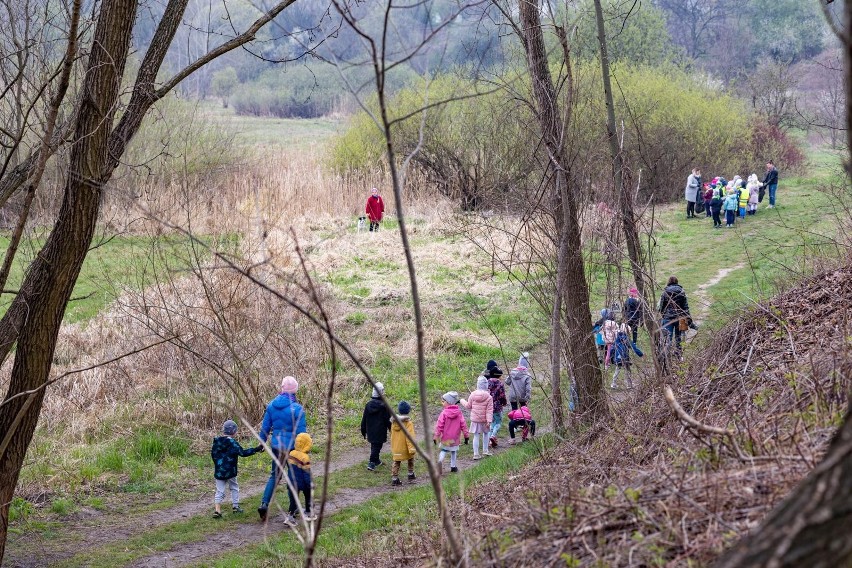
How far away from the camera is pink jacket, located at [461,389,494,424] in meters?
10.2

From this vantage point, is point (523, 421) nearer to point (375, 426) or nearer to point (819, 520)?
point (375, 426)

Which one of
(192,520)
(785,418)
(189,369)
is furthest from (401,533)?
(189,369)

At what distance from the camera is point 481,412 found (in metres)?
10.3

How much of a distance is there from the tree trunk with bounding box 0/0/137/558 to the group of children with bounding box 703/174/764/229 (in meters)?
20.5

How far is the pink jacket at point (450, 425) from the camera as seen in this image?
385 inches

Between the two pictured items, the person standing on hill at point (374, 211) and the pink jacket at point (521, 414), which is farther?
the person standing on hill at point (374, 211)

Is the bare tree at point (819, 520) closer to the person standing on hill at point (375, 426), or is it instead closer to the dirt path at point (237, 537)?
the dirt path at point (237, 537)

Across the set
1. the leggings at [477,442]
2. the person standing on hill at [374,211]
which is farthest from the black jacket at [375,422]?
the person standing on hill at [374,211]

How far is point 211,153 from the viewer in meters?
25.9

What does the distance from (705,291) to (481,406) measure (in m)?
8.33

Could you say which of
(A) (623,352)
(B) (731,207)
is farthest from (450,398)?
(B) (731,207)

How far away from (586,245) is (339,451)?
4143mm

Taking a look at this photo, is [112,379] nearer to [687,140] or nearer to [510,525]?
[510,525]

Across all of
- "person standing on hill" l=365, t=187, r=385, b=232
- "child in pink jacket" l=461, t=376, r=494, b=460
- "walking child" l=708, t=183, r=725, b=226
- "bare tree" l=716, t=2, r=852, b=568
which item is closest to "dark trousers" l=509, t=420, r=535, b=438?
"child in pink jacket" l=461, t=376, r=494, b=460
